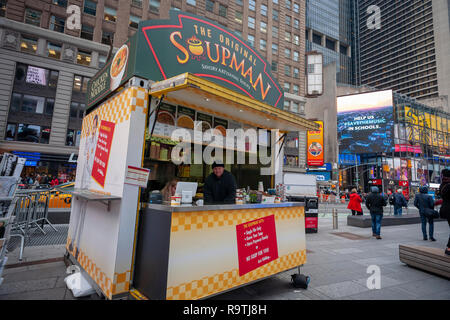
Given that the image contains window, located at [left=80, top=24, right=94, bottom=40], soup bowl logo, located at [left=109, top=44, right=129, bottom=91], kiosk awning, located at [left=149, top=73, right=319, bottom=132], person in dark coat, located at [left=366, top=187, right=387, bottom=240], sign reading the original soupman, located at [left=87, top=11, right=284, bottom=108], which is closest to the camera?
kiosk awning, located at [left=149, top=73, right=319, bottom=132]

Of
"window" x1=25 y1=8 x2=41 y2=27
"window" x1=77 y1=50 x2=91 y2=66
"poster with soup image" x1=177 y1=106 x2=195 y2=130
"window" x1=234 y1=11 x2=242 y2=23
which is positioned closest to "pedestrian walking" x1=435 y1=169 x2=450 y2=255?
"poster with soup image" x1=177 y1=106 x2=195 y2=130

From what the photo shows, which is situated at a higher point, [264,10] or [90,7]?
[264,10]

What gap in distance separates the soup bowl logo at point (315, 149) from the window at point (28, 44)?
134 ft

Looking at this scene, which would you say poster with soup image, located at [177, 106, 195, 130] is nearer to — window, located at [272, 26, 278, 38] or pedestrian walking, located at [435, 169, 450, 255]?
pedestrian walking, located at [435, 169, 450, 255]

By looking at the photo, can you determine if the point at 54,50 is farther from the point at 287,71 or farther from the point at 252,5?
the point at 287,71

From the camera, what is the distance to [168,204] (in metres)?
4.10

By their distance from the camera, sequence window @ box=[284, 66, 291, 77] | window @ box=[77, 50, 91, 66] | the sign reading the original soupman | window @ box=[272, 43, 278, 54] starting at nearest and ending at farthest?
the sign reading the original soupman
window @ box=[77, 50, 91, 66]
window @ box=[272, 43, 278, 54]
window @ box=[284, 66, 291, 77]

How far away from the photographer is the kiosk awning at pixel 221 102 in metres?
3.68

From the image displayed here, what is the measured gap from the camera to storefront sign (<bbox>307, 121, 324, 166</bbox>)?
41969 millimetres

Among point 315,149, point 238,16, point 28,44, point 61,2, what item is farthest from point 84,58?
point 315,149

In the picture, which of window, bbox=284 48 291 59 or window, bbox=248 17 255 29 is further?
→ window, bbox=284 48 291 59

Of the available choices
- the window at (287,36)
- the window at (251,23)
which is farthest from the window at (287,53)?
the window at (251,23)

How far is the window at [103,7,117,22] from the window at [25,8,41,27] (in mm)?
6303

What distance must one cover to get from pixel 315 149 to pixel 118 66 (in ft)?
138
